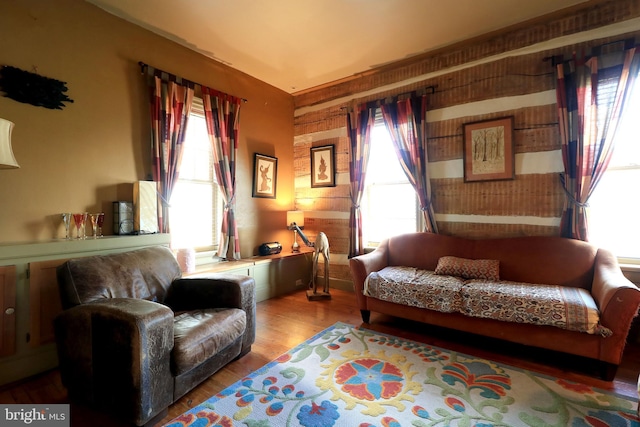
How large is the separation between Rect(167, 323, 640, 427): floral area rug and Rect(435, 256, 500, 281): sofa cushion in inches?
32.4

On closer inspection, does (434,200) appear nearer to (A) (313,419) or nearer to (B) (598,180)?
(B) (598,180)

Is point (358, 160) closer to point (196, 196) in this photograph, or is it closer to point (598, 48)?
point (196, 196)

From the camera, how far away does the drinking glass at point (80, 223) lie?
93.3 inches

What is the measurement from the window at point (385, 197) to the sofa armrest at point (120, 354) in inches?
117

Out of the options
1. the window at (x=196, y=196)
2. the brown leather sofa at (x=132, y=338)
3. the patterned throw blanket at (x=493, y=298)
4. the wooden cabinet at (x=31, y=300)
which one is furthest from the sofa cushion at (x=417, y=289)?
the wooden cabinet at (x=31, y=300)

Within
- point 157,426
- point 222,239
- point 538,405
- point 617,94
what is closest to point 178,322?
point 157,426

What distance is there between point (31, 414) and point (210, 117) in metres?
2.95

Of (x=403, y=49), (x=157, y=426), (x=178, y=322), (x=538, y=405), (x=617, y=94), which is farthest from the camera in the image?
(x=403, y=49)

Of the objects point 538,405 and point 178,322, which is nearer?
point 538,405

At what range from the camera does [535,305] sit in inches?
84.5

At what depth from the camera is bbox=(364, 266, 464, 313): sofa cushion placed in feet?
8.17

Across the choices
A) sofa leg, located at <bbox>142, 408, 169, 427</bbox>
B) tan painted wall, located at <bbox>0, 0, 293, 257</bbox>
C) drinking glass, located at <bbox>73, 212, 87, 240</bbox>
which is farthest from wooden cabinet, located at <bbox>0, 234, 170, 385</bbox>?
sofa leg, located at <bbox>142, 408, 169, 427</bbox>

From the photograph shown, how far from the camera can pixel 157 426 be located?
1562mm

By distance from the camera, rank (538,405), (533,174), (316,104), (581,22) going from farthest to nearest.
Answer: (316,104) → (533,174) → (581,22) → (538,405)
